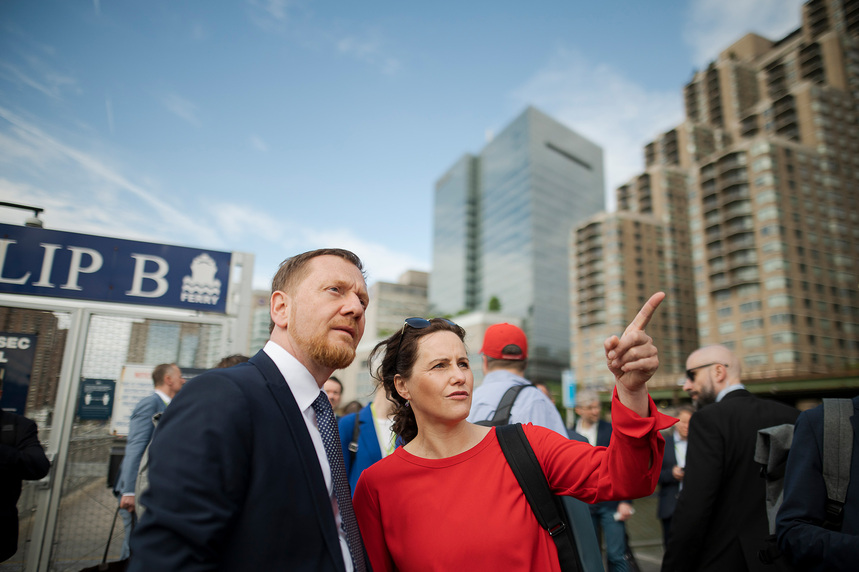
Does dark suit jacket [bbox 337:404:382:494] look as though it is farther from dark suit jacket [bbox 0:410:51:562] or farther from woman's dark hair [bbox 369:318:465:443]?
dark suit jacket [bbox 0:410:51:562]

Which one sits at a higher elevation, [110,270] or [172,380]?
[110,270]

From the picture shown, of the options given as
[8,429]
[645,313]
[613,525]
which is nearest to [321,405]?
[645,313]

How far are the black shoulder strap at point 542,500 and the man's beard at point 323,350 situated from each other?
0.82m

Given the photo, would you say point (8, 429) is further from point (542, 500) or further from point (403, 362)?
point (542, 500)

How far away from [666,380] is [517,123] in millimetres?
79030

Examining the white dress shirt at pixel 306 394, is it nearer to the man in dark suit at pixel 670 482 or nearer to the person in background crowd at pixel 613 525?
the person in background crowd at pixel 613 525

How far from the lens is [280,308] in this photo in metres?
1.78

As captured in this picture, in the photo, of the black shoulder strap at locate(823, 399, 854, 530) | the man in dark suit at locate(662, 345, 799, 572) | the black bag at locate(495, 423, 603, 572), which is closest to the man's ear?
the black bag at locate(495, 423, 603, 572)

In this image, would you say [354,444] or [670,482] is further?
[670,482]

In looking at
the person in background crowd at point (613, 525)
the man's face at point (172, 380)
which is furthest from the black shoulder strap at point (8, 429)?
the person in background crowd at point (613, 525)

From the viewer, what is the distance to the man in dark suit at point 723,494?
312cm

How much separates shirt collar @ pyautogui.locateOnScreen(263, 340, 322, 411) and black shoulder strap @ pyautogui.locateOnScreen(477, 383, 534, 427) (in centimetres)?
157

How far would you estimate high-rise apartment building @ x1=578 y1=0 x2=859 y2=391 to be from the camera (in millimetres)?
58188

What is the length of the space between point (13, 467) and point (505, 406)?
3395 mm
